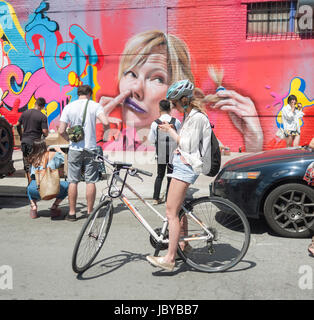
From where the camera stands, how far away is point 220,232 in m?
4.31

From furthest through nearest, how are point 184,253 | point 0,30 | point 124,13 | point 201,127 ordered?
1. point 0,30
2. point 124,13
3. point 184,253
4. point 201,127

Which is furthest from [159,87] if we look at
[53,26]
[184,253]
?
[184,253]

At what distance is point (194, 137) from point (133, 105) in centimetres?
857

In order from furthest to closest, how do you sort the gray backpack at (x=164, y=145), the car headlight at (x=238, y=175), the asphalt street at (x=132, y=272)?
1. the gray backpack at (x=164, y=145)
2. the car headlight at (x=238, y=175)
3. the asphalt street at (x=132, y=272)

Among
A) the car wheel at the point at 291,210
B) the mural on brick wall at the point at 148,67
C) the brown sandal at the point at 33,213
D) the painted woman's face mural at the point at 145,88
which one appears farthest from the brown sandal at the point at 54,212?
the painted woman's face mural at the point at 145,88

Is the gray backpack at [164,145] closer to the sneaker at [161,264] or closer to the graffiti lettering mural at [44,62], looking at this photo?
the sneaker at [161,264]

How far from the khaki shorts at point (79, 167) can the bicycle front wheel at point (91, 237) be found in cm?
174

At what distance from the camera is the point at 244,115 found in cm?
1156

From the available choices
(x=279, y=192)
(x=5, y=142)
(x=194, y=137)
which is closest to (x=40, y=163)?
(x=5, y=142)

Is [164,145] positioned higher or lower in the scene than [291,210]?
higher

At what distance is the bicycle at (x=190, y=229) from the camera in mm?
3799

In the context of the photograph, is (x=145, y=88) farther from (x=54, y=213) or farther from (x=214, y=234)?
(x=214, y=234)
